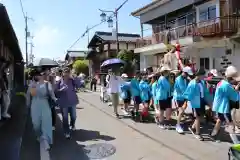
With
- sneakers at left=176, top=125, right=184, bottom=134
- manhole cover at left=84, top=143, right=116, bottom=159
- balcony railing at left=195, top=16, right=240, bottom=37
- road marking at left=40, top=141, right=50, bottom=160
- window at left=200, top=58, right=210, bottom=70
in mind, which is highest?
balcony railing at left=195, top=16, right=240, bottom=37

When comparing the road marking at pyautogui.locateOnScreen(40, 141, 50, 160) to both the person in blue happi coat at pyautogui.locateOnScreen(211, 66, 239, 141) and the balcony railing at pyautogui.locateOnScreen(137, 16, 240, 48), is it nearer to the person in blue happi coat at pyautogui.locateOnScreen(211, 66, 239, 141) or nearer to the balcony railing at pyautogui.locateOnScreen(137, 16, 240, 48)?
the person in blue happi coat at pyautogui.locateOnScreen(211, 66, 239, 141)

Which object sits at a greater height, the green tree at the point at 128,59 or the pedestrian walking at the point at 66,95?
the green tree at the point at 128,59

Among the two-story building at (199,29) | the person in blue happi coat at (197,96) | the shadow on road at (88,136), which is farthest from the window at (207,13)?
the shadow on road at (88,136)

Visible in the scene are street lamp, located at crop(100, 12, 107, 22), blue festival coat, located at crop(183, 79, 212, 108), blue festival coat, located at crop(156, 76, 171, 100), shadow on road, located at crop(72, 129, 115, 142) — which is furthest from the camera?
street lamp, located at crop(100, 12, 107, 22)

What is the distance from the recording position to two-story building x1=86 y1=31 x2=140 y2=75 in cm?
3447

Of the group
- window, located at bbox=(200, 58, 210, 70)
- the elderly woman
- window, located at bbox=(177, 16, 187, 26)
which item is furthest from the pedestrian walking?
window, located at bbox=(177, 16, 187, 26)

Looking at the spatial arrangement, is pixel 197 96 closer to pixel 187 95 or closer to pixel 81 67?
pixel 187 95

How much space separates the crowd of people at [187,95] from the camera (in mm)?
6020

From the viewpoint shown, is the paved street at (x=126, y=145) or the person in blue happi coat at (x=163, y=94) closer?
the paved street at (x=126, y=145)

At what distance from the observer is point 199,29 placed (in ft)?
57.8

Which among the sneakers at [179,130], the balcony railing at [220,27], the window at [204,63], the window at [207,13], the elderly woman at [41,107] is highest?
the window at [207,13]

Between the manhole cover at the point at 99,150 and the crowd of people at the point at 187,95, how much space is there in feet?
6.43

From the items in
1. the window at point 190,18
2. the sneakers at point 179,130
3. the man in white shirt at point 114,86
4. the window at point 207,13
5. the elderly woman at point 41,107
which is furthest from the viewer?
the window at point 190,18

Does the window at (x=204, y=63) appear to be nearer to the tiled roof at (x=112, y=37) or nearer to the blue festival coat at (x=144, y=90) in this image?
the blue festival coat at (x=144, y=90)
